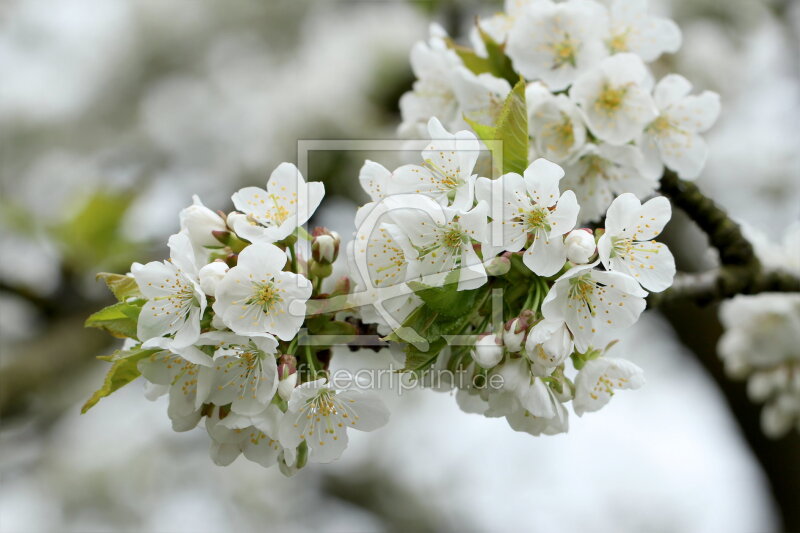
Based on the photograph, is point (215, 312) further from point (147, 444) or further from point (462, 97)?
point (147, 444)

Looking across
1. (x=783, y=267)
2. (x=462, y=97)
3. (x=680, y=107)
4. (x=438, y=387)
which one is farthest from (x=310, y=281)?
(x=783, y=267)

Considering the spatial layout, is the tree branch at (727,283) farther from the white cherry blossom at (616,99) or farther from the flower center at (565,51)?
the flower center at (565,51)

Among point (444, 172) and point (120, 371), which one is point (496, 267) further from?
point (120, 371)

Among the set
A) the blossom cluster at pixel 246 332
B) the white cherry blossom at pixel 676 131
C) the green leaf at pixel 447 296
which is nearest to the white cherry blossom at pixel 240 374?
the blossom cluster at pixel 246 332

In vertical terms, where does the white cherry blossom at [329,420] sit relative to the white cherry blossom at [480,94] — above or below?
below

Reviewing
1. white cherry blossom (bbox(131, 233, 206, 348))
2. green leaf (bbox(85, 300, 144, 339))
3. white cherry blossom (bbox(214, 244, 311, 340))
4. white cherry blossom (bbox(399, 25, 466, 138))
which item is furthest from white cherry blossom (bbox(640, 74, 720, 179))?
green leaf (bbox(85, 300, 144, 339))

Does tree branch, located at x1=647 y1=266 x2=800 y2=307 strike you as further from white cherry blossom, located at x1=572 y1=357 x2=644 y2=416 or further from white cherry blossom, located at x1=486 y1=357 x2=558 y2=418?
white cherry blossom, located at x1=486 y1=357 x2=558 y2=418
